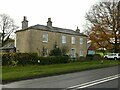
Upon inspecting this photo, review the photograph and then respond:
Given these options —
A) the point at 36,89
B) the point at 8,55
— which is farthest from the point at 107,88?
the point at 8,55

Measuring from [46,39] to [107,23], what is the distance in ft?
44.9

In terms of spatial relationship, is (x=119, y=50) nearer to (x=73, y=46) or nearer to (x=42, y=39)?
(x=73, y=46)

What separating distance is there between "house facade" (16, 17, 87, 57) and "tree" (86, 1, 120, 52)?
→ 4300 millimetres

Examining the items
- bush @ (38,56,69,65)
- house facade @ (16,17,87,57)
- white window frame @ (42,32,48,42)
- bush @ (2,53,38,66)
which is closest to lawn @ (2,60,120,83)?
bush @ (2,53,38,66)

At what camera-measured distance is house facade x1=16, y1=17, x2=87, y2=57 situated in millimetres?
46156

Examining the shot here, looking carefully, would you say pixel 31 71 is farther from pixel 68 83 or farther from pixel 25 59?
pixel 25 59

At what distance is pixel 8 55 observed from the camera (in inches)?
1266

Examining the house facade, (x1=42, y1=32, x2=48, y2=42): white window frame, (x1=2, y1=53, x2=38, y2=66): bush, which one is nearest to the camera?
(x1=2, y1=53, x2=38, y2=66): bush

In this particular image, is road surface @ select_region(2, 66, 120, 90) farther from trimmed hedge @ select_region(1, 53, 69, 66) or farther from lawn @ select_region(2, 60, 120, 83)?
trimmed hedge @ select_region(1, 53, 69, 66)

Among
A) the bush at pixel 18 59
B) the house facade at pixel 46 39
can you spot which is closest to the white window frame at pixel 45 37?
the house facade at pixel 46 39

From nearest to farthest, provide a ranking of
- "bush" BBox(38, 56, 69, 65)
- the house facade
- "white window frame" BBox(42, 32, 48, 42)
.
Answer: "bush" BBox(38, 56, 69, 65) < the house facade < "white window frame" BBox(42, 32, 48, 42)

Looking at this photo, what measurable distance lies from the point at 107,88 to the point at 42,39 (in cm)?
3553

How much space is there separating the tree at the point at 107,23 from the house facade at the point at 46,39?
14.1 feet

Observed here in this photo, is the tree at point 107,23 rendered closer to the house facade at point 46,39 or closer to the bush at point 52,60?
the house facade at point 46,39
